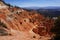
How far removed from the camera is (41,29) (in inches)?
1439

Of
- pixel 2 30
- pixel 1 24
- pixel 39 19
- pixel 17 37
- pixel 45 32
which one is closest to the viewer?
pixel 17 37

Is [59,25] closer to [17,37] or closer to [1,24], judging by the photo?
[17,37]

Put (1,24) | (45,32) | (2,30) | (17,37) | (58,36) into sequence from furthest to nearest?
(45,32) → (1,24) → (2,30) → (17,37) → (58,36)

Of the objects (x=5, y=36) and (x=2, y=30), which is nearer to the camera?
(x=5, y=36)

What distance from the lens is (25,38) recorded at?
22734mm

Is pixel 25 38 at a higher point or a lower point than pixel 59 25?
lower

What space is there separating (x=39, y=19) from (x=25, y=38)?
24.8 metres

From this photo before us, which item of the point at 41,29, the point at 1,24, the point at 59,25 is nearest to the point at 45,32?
the point at 41,29

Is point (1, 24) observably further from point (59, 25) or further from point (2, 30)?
point (59, 25)

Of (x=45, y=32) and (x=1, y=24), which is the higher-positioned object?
(x=1, y=24)

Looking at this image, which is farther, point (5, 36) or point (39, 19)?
point (39, 19)

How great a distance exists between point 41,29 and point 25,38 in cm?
1403

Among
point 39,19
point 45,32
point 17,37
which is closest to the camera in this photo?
point 17,37

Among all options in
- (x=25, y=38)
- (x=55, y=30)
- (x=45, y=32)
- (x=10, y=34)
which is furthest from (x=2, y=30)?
(x=45, y=32)
